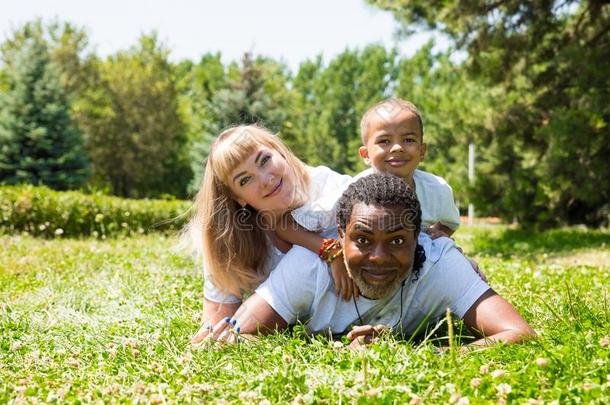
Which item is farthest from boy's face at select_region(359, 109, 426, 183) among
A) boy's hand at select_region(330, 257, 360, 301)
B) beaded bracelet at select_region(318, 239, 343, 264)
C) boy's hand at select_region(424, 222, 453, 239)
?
boy's hand at select_region(330, 257, 360, 301)

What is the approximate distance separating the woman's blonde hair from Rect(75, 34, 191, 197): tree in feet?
92.3

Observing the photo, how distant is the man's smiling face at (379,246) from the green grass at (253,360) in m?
0.35

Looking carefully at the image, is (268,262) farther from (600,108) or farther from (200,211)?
(600,108)

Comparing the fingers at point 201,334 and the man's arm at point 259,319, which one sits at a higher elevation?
the man's arm at point 259,319

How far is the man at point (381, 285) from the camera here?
3.01 m

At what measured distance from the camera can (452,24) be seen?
34.3ft

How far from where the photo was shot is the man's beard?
122 inches

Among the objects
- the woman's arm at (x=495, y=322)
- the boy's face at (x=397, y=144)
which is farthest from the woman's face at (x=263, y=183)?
the woman's arm at (x=495, y=322)

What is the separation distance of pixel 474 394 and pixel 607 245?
353 inches

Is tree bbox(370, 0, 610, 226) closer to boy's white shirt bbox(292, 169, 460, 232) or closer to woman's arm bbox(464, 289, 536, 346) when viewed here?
boy's white shirt bbox(292, 169, 460, 232)

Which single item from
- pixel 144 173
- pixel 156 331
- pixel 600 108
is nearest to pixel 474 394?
pixel 156 331

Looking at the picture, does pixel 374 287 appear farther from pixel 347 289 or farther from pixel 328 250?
pixel 328 250

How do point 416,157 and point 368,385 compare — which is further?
point 416,157

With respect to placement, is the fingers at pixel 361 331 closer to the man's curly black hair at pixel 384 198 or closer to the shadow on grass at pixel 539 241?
the man's curly black hair at pixel 384 198
